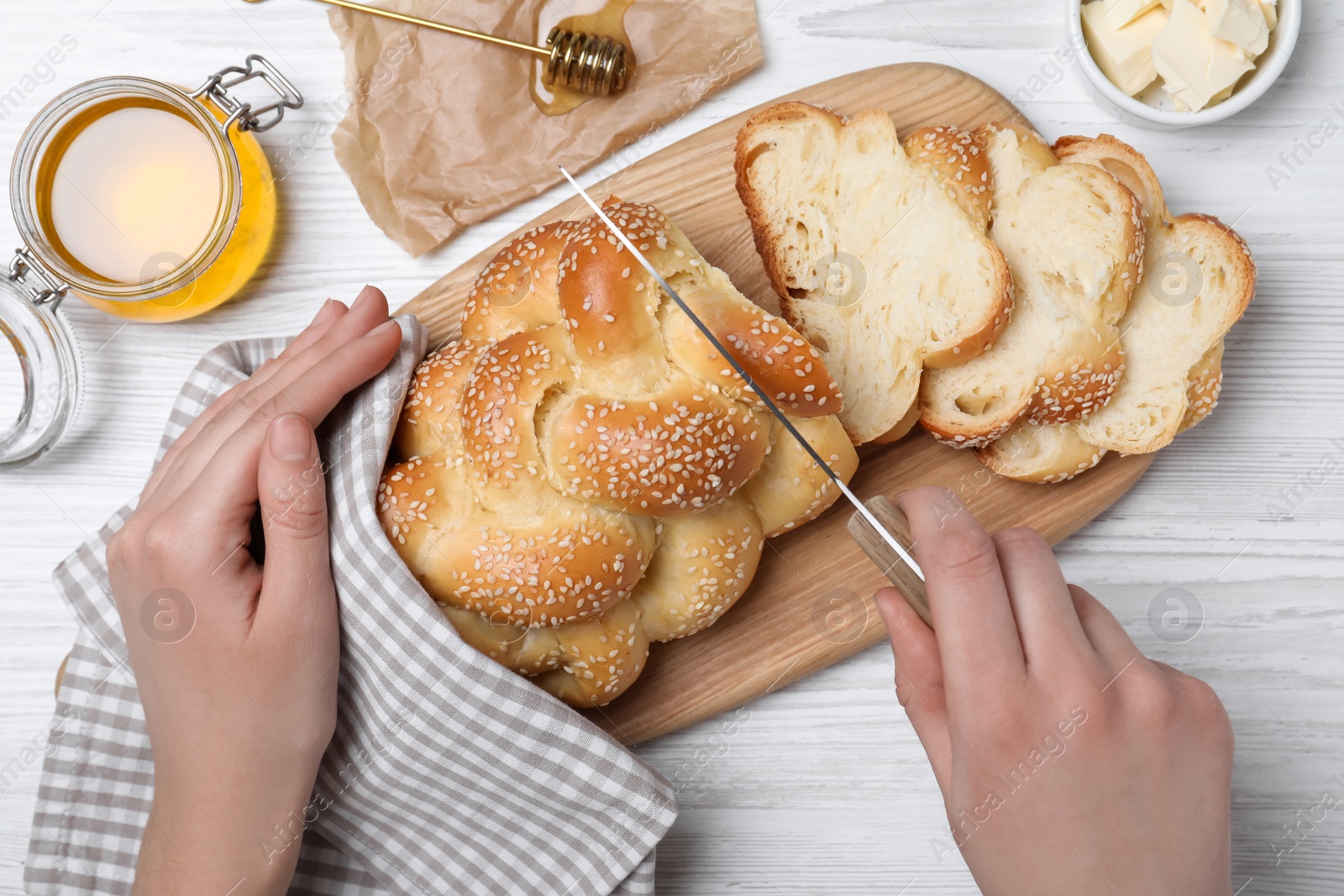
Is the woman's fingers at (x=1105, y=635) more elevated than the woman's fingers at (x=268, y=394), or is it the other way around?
the woman's fingers at (x=268, y=394)

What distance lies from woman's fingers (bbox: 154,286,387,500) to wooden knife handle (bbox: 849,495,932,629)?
28.7 inches

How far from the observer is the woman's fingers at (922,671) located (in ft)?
3.87

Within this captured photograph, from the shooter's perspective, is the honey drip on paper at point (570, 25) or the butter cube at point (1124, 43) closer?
the butter cube at point (1124, 43)

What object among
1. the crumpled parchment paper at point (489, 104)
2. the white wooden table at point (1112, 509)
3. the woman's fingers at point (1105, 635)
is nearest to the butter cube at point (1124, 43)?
the white wooden table at point (1112, 509)

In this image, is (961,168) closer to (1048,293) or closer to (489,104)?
(1048,293)

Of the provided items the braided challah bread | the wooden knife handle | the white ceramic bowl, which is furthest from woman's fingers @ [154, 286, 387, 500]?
the white ceramic bowl

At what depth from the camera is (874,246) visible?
4.64 ft

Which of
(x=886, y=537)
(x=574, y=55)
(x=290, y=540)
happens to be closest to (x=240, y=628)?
(x=290, y=540)

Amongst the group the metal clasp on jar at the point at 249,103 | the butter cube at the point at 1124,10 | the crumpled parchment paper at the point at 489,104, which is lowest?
the butter cube at the point at 1124,10

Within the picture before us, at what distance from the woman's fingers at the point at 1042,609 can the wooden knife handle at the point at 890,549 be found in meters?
0.10

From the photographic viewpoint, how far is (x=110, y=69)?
1660mm

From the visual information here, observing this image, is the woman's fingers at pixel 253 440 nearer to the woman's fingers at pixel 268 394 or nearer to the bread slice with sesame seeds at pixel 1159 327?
the woman's fingers at pixel 268 394

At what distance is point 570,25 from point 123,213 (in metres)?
0.80

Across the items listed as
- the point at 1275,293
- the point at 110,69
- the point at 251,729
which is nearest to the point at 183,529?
the point at 251,729
